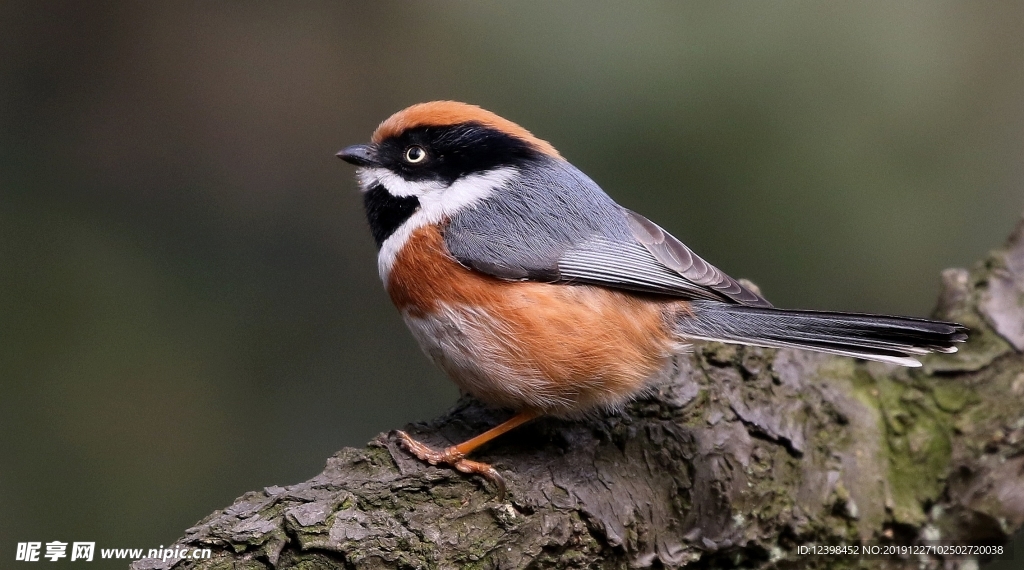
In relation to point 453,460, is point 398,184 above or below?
above

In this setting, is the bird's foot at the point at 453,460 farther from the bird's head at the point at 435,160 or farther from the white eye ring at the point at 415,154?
the white eye ring at the point at 415,154

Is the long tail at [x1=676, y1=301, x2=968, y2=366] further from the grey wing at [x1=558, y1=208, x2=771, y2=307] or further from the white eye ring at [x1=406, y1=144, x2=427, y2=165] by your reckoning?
the white eye ring at [x1=406, y1=144, x2=427, y2=165]

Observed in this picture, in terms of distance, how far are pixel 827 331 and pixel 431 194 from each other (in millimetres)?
1641

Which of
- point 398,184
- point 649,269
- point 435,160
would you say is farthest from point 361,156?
point 649,269

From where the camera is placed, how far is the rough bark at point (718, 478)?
2.69 meters

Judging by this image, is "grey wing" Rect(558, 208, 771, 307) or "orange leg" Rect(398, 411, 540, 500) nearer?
"orange leg" Rect(398, 411, 540, 500)

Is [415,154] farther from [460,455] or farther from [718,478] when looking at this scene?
[718,478]

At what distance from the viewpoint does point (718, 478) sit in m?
3.40

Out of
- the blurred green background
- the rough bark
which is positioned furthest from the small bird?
the blurred green background

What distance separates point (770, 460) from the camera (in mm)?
3592

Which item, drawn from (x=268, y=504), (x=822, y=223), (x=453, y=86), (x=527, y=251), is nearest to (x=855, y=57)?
(x=822, y=223)

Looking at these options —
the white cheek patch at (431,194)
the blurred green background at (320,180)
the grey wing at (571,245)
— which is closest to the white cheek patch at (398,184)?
the white cheek patch at (431,194)

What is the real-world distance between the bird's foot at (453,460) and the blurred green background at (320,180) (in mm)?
2025

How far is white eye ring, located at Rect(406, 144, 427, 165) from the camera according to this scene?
11.6ft
